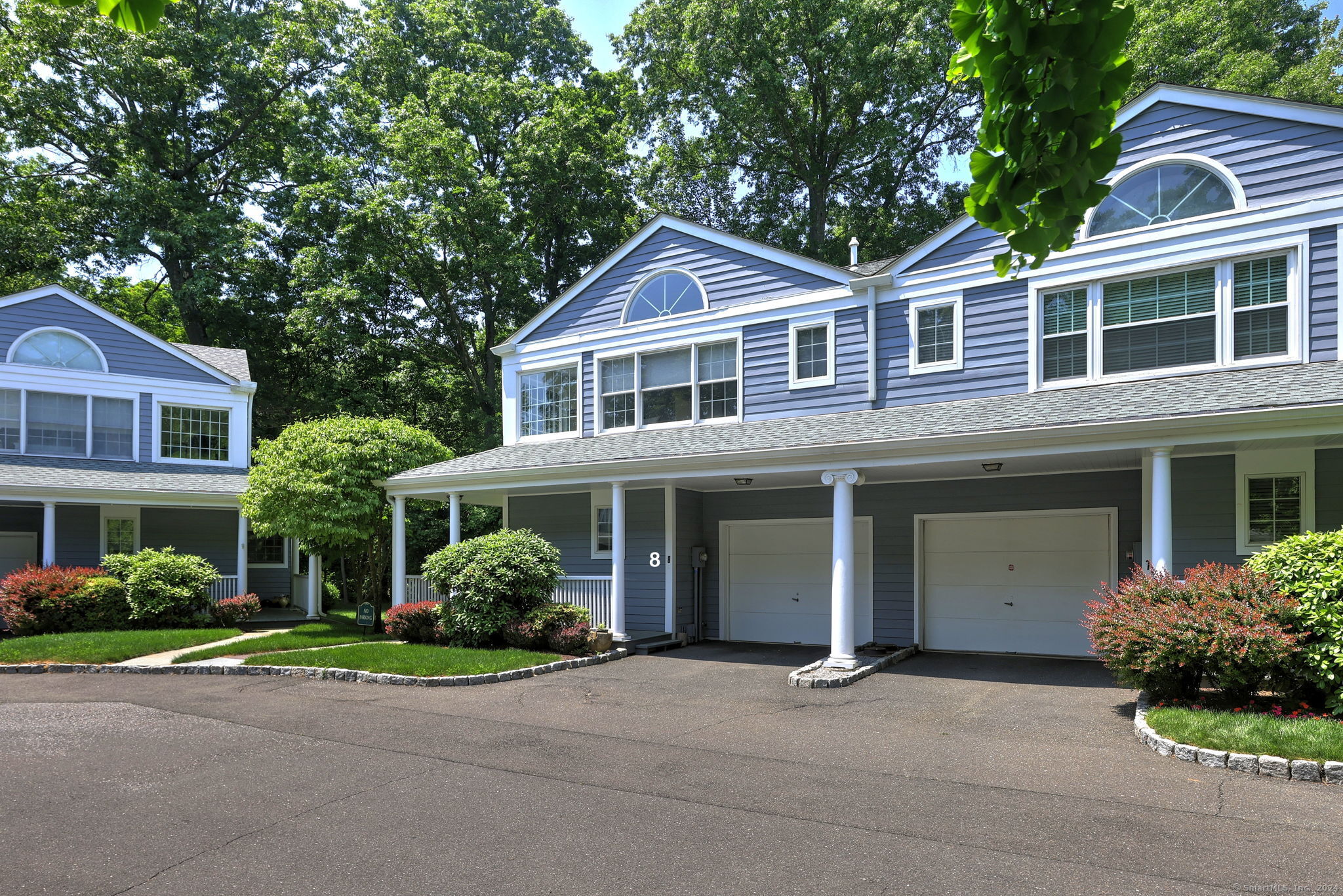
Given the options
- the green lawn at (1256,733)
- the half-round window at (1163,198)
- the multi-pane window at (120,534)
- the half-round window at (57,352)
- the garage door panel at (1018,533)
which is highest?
the half-round window at (1163,198)

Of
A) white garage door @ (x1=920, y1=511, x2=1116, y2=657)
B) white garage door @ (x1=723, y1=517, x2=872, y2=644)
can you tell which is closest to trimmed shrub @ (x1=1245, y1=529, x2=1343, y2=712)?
white garage door @ (x1=920, y1=511, x2=1116, y2=657)

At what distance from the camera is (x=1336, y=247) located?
1103 cm

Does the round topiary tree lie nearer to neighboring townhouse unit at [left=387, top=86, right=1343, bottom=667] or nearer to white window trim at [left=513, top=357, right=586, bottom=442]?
neighboring townhouse unit at [left=387, top=86, right=1343, bottom=667]

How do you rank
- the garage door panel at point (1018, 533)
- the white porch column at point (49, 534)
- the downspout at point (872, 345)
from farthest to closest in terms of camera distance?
the white porch column at point (49, 534), the downspout at point (872, 345), the garage door panel at point (1018, 533)

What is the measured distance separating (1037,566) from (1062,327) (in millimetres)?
3757

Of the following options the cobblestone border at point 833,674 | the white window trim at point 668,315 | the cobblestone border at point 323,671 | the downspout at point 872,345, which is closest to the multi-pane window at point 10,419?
the cobblestone border at point 323,671

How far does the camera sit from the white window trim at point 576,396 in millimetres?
17641

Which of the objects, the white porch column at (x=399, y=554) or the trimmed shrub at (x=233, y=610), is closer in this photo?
the white porch column at (x=399, y=554)

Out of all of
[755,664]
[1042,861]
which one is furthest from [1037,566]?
[1042,861]

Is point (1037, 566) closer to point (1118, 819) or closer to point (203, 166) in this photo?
point (1118, 819)

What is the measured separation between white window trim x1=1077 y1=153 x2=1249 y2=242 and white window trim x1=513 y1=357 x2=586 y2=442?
956cm

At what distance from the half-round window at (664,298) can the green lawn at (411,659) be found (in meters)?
6.94

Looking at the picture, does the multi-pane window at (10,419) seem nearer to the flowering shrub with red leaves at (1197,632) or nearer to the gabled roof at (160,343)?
the gabled roof at (160,343)

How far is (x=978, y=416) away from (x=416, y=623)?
10.0 m
